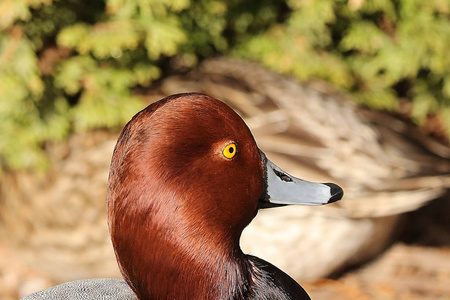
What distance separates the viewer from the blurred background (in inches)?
106

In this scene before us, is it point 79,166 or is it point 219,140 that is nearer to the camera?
point 219,140

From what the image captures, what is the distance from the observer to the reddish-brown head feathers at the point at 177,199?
1.09 meters

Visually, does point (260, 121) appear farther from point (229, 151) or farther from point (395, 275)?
point (229, 151)

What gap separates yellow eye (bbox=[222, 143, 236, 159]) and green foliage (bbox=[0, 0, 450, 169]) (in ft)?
5.57

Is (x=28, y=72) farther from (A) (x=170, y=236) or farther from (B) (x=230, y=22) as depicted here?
(A) (x=170, y=236)

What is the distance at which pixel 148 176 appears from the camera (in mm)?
1086

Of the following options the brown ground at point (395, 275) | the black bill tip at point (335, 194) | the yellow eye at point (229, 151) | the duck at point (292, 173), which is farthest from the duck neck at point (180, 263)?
the brown ground at point (395, 275)

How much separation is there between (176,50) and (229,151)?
205 centimetres

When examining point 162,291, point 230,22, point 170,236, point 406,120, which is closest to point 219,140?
point 170,236

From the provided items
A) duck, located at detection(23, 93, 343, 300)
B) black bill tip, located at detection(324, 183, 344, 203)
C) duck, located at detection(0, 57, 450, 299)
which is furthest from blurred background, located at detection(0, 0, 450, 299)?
duck, located at detection(23, 93, 343, 300)

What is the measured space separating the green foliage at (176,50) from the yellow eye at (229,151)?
1.70m

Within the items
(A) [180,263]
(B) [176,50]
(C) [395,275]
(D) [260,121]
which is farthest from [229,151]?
(C) [395,275]

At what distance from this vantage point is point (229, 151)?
1.18 meters

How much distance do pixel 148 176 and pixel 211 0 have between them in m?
2.31
